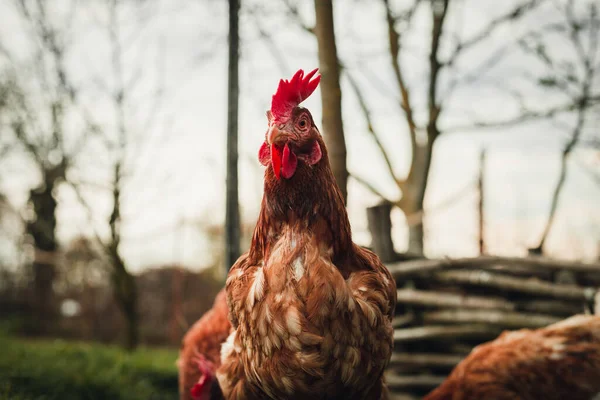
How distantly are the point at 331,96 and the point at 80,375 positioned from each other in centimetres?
320

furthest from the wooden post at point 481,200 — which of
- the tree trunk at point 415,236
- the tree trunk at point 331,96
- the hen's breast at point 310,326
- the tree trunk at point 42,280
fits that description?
the tree trunk at point 42,280

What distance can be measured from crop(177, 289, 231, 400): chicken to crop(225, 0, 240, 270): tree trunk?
1.12 feet

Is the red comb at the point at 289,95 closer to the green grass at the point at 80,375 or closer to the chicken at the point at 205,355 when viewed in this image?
the chicken at the point at 205,355

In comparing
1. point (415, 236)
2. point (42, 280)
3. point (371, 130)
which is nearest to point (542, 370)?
point (415, 236)

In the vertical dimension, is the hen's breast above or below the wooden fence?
above

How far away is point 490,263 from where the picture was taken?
3.63m

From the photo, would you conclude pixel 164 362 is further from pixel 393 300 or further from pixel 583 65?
pixel 583 65

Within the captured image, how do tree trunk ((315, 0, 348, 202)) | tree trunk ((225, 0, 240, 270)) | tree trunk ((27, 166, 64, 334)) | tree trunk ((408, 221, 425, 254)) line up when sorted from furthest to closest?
1. tree trunk ((27, 166, 64, 334))
2. tree trunk ((408, 221, 425, 254))
3. tree trunk ((225, 0, 240, 270))
4. tree trunk ((315, 0, 348, 202))

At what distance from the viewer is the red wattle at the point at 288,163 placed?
1589 mm

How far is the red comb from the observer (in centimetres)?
166

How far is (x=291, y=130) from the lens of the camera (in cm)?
162

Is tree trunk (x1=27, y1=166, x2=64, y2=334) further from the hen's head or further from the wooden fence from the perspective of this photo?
the hen's head

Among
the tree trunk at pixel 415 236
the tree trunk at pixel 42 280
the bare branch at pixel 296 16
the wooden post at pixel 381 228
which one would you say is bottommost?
the tree trunk at pixel 42 280

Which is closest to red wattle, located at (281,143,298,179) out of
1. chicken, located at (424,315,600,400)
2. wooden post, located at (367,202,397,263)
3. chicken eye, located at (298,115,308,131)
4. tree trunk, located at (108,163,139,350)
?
chicken eye, located at (298,115,308,131)
